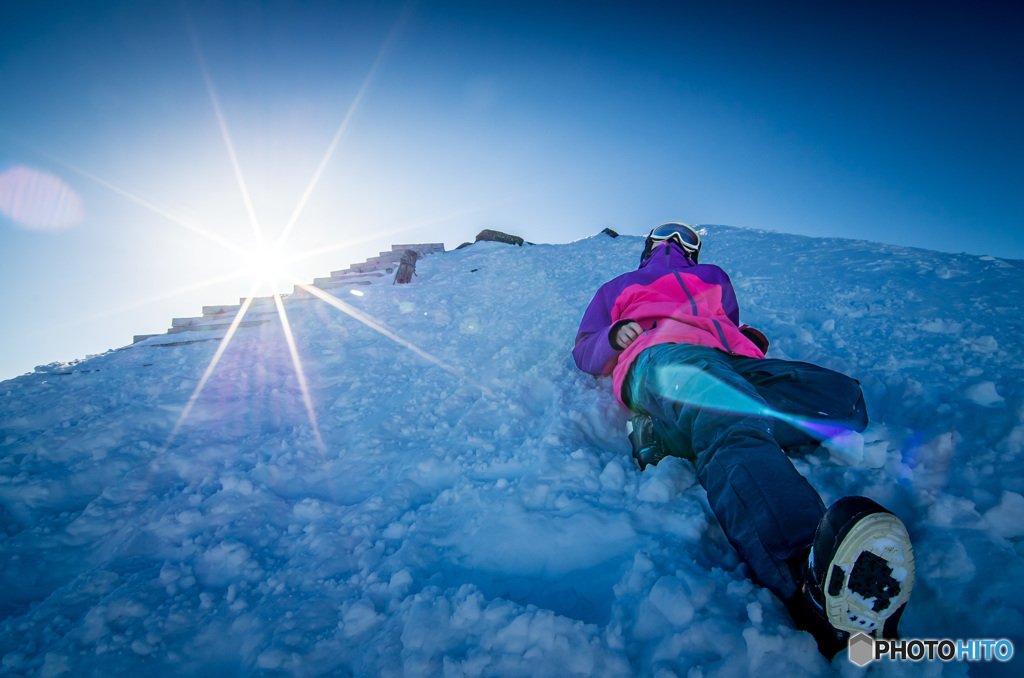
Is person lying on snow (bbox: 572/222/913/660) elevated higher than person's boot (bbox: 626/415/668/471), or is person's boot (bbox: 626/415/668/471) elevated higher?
person lying on snow (bbox: 572/222/913/660)

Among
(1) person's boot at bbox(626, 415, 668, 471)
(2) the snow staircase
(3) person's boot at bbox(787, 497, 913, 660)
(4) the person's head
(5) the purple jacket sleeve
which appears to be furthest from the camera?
(2) the snow staircase

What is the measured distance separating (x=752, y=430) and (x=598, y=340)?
162 centimetres

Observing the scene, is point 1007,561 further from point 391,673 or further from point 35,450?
point 35,450

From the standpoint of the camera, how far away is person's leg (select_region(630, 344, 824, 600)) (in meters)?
1.36

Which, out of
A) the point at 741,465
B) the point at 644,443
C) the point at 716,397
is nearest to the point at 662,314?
the point at 644,443

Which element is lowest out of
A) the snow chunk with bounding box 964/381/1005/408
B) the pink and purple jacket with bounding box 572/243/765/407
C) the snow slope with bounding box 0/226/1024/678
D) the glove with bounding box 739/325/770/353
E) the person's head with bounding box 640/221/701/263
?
the snow slope with bounding box 0/226/1024/678

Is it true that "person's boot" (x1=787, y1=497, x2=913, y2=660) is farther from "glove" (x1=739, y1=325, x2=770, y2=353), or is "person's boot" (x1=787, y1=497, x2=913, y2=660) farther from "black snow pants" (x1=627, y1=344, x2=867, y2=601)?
"glove" (x1=739, y1=325, x2=770, y2=353)

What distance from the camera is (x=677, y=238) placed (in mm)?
4480

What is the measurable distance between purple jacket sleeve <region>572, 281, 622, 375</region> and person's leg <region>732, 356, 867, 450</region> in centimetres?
109

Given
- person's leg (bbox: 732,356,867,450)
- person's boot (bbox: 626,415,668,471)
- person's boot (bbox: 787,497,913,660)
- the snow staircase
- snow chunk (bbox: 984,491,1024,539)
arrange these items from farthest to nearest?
the snow staircase
person's boot (bbox: 626,415,668,471)
person's leg (bbox: 732,356,867,450)
snow chunk (bbox: 984,491,1024,539)
person's boot (bbox: 787,497,913,660)

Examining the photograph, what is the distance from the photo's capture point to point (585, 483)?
2.27 meters

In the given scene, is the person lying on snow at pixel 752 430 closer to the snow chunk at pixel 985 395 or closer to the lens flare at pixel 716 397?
the lens flare at pixel 716 397

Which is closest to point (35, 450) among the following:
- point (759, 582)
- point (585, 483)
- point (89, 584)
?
point (89, 584)

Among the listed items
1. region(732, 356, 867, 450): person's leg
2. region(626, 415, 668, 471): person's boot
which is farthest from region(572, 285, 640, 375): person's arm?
region(732, 356, 867, 450): person's leg
